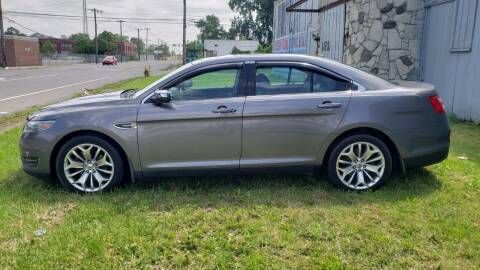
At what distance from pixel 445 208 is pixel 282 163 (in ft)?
5.36

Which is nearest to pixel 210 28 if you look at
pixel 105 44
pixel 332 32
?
pixel 105 44

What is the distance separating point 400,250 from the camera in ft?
10.4

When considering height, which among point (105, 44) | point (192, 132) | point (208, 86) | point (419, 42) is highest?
point (105, 44)

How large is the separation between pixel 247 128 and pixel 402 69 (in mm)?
7500

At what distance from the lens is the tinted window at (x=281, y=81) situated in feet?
14.3

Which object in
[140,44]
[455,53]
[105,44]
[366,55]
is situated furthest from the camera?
[140,44]

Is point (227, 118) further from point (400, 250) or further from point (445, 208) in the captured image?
point (445, 208)

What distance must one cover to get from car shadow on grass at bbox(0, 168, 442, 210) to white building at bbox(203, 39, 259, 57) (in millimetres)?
60425

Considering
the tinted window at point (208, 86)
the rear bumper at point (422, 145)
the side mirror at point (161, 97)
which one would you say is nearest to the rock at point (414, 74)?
the rear bumper at point (422, 145)

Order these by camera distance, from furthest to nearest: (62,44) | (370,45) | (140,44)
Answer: (140,44) < (62,44) < (370,45)

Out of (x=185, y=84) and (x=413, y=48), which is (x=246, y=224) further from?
(x=413, y=48)

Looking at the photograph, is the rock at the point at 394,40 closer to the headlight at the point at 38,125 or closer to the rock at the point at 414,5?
the rock at the point at 414,5

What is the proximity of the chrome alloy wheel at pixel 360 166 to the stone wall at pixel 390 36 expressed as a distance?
590cm

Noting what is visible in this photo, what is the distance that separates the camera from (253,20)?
241 feet
